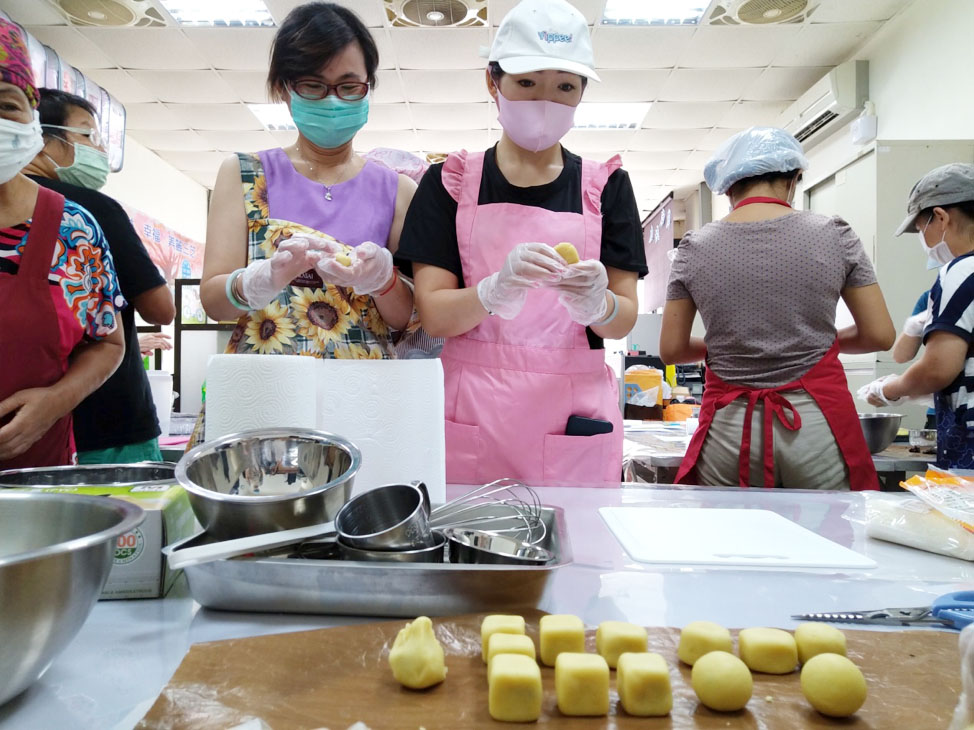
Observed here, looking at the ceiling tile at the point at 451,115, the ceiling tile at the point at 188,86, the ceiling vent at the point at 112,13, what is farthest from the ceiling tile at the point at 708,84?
the ceiling vent at the point at 112,13

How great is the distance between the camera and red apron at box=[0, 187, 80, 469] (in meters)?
1.11

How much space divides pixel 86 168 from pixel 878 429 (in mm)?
2710

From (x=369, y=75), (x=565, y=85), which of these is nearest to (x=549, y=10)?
(x=565, y=85)

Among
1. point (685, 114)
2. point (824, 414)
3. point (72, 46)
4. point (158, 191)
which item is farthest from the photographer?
point (158, 191)

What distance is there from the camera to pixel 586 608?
0.78m

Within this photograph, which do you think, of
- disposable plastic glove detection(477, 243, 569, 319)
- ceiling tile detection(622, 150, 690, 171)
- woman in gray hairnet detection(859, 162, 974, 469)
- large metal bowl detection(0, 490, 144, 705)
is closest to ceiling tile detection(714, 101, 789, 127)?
ceiling tile detection(622, 150, 690, 171)

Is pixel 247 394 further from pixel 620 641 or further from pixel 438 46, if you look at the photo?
pixel 438 46

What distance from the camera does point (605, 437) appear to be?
1.47m

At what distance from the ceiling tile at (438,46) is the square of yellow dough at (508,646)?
4383 millimetres

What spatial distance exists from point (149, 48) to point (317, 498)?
212 inches

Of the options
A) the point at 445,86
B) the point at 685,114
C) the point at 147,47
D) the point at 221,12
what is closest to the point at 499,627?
the point at 221,12

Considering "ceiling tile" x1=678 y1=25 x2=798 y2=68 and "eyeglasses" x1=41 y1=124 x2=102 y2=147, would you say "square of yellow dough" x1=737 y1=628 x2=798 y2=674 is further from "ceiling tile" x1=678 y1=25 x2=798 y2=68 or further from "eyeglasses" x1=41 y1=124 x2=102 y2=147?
"ceiling tile" x1=678 y1=25 x2=798 y2=68

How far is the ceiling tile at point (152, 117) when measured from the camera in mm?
5945

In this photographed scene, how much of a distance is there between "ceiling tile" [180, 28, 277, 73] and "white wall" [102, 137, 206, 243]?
199 cm
